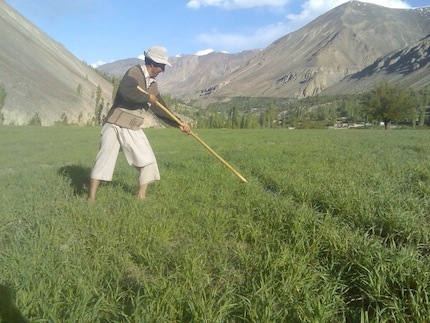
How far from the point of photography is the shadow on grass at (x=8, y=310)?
2.11 meters

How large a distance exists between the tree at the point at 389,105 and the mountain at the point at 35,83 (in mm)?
81444

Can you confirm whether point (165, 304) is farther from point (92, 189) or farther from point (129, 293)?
point (92, 189)

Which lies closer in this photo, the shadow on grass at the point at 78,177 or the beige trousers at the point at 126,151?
the beige trousers at the point at 126,151

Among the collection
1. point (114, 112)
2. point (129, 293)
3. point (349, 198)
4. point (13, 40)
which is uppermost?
point (13, 40)

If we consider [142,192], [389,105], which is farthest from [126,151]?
[389,105]

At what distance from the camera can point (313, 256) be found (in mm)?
3049

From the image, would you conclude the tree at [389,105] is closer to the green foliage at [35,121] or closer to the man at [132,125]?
the man at [132,125]

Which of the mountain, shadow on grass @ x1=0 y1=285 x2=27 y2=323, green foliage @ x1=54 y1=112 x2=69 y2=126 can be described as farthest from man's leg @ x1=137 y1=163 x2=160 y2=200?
the mountain

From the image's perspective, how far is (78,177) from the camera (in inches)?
288

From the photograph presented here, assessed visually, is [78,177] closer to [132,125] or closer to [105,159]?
[105,159]

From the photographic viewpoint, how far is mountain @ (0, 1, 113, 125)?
101 m

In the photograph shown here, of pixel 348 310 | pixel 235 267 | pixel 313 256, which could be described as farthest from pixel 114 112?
pixel 348 310

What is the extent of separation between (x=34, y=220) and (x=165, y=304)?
2555mm

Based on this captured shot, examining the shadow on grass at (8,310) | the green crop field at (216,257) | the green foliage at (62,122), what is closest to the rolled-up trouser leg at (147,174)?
the green crop field at (216,257)
